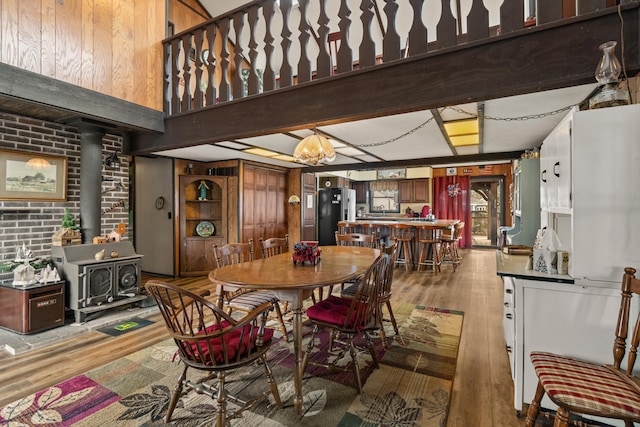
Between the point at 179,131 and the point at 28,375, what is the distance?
2703 mm

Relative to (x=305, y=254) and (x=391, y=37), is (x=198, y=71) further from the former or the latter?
(x=305, y=254)

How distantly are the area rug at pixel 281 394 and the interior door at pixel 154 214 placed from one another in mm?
3246

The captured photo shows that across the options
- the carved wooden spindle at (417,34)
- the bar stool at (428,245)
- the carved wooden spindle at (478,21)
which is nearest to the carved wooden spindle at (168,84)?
the carved wooden spindle at (417,34)

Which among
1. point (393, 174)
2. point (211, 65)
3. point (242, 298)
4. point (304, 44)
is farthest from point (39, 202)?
point (393, 174)

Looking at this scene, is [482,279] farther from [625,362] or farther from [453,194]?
[453,194]

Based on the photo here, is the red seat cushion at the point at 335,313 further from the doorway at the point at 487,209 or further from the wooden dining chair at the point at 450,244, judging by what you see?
the doorway at the point at 487,209

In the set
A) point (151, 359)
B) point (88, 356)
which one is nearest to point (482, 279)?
point (151, 359)

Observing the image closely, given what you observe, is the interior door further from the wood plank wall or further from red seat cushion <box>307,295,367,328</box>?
red seat cushion <box>307,295,367,328</box>

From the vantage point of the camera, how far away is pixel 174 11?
509 cm

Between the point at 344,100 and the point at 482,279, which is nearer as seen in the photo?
the point at 344,100

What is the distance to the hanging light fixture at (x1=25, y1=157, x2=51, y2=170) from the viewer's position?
328cm

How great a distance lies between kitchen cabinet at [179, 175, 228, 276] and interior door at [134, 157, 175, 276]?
21 cm

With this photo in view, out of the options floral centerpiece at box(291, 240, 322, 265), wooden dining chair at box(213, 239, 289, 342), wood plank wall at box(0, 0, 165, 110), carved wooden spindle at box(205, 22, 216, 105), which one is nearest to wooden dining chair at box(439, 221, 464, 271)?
floral centerpiece at box(291, 240, 322, 265)

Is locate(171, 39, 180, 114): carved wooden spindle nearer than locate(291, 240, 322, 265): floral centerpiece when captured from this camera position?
No
